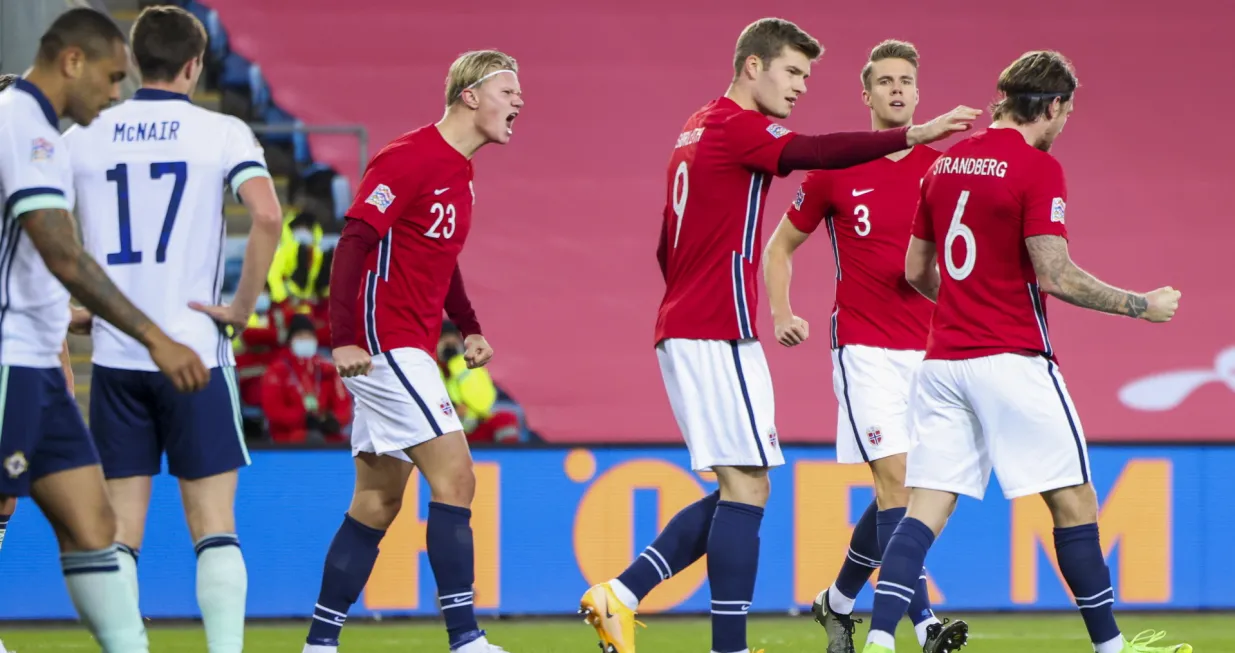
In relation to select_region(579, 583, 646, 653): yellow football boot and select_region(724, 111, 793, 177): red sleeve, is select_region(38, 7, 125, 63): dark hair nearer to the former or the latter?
select_region(724, 111, 793, 177): red sleeve

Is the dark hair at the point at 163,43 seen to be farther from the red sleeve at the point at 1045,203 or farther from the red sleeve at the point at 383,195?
the red sleeve at the point at 1045,203

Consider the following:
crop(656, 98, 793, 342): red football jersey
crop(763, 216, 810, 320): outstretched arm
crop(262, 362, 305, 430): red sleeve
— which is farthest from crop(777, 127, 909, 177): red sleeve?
crop(262, 362, 305, 430): red sleeve

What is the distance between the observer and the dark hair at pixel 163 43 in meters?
4.19

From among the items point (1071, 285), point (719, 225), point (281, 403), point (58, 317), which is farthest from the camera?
point (281, 403)

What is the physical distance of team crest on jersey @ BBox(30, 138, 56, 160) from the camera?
3536 mm

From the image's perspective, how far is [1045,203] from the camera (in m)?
4.46

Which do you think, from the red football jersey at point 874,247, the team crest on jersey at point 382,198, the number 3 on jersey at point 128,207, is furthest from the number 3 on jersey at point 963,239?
the number 3 on jersey at point 128,207

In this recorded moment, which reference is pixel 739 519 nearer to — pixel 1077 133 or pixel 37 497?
pixel 37 497

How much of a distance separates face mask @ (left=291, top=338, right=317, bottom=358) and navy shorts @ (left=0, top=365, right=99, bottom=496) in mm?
5702

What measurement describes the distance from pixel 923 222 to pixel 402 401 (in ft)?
5.61

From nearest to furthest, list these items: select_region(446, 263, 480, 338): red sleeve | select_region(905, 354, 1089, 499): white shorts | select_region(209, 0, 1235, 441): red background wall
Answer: select_region(905, 354, 1089, 499): white shorts → select_region(446, 263, 480, 338): red sleeve → select_region(209, 0, 1235, 441): red background wall

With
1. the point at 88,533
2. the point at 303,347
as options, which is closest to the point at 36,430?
the point at 88,533

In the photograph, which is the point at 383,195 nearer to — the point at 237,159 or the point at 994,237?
the point at 237,159

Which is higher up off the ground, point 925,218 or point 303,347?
point 925,218
